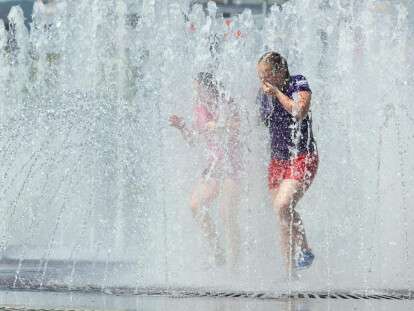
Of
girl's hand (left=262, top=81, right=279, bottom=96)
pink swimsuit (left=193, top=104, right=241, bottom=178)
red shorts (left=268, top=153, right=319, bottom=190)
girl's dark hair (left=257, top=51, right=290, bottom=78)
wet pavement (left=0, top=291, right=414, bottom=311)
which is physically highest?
girl's dark hair (left=257, top=51, right=290, bottom=78)

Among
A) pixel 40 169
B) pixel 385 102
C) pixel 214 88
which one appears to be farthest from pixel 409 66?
pixel 214 88

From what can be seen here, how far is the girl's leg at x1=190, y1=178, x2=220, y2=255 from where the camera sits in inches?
271

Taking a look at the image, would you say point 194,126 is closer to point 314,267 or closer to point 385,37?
A: point 314,267

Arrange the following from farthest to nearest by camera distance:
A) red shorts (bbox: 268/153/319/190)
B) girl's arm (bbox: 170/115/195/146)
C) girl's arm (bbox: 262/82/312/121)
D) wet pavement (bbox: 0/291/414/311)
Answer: girl's arm (bbox: 170/115/195/146)
red shorts (bbox: 268/153/319/190)
girl's arm (bbox: 262/82/312/121)
wet pavement (bbox: 0/291/414/311)

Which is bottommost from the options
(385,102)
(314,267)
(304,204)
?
(314,267)

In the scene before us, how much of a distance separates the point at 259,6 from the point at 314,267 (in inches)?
2472

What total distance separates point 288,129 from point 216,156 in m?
0.77

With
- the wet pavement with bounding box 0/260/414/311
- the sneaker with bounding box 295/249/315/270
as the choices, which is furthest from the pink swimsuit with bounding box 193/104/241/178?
the wet pavement with bounding box 0/260/414/311

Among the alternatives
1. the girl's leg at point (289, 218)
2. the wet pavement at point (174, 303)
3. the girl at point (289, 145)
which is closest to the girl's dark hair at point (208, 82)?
the girl at point (289, 145)

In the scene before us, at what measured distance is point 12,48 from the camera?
900 inches

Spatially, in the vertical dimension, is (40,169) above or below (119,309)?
above

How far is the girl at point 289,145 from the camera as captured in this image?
20.3ft

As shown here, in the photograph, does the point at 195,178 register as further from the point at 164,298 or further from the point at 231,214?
the point at 164,298

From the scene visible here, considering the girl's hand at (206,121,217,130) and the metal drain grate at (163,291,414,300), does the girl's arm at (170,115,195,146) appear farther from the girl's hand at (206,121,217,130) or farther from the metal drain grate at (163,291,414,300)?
the metal drain grate at (163,291,414,300)
